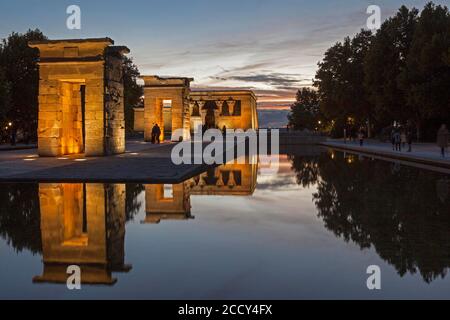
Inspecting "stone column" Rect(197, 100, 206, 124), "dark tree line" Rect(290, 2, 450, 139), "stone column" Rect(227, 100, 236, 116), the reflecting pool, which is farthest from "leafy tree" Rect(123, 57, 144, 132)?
the reflecting pool

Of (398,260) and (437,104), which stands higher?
(437,104)

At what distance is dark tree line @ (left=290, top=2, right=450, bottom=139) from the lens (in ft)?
114

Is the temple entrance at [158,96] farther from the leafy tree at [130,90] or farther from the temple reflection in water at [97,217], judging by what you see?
the temple reflection in water at [97,217]

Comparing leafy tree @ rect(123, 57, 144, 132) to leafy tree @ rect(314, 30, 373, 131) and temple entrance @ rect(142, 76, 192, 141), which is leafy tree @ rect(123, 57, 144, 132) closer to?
temple entrance @ rect(142, 76, 192, 141)

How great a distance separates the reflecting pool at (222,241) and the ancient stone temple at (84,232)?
2 centimetres

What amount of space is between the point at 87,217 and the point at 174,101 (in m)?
33.0

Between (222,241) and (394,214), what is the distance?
404cm

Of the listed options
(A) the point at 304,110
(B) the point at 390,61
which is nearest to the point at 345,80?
(B) the point at 390,61

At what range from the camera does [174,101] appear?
41188mm

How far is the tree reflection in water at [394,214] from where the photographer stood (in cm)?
630

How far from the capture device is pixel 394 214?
9.32m

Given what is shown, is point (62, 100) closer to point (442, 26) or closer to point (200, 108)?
point (442, 26)
